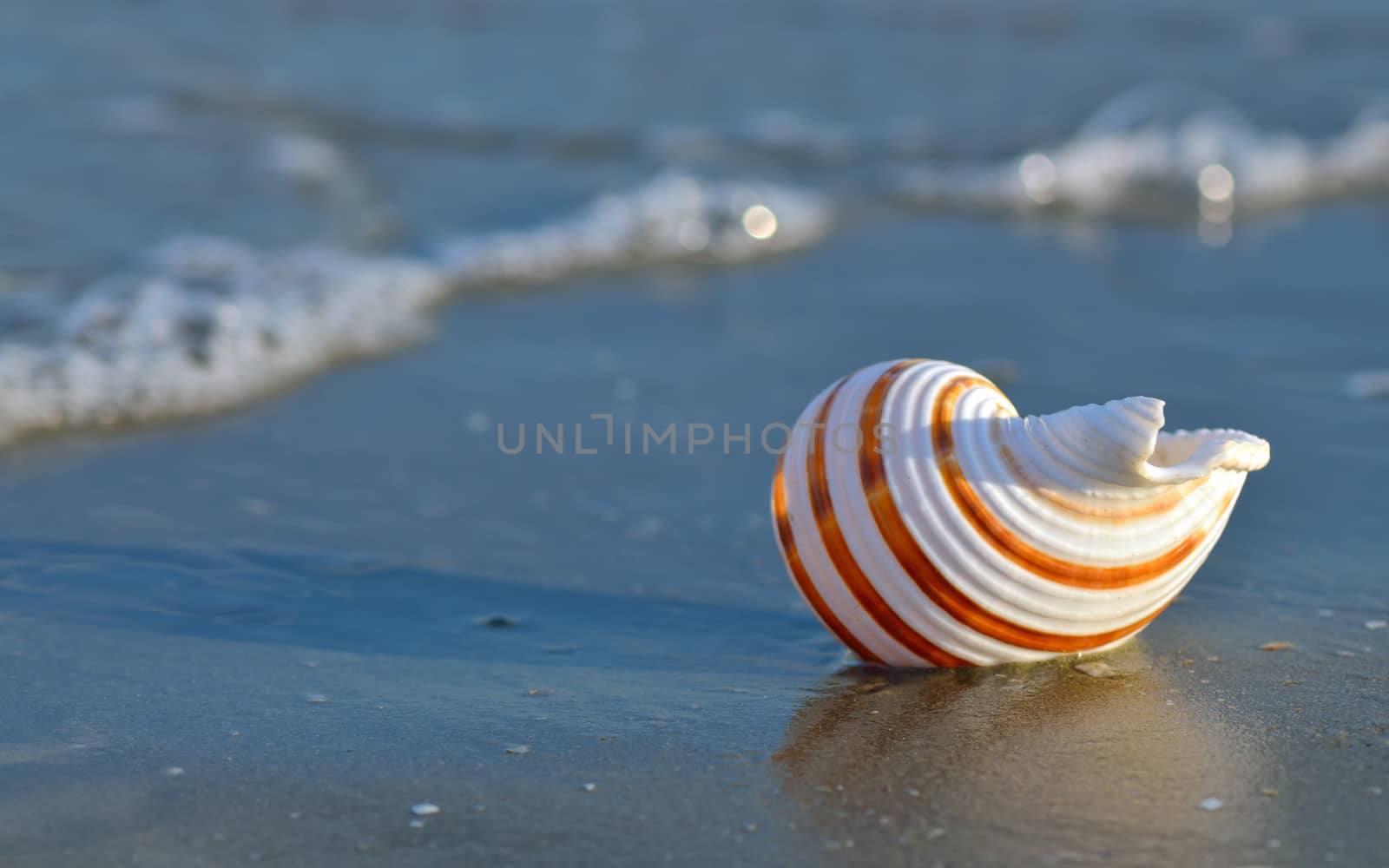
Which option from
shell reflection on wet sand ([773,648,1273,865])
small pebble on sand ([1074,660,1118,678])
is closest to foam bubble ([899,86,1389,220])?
small pebble on sand ([1074,660,1118,678])

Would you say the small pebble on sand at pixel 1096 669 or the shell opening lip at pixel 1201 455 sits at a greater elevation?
the shell opening lip at pixel 1201 455

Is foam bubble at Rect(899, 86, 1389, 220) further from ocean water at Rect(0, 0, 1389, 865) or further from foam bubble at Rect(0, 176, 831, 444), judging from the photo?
foam bubble at Rect(0, 176, 831, 444)

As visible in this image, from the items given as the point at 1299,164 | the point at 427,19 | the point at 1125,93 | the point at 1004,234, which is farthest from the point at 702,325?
the point at 427,19

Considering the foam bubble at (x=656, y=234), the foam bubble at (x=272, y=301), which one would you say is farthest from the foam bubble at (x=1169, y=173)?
the foam bubble at (x=272, y=301)

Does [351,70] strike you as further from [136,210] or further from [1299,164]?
[1299,164]

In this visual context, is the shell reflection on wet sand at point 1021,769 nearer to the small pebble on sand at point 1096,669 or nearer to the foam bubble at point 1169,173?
the small pebble on sand at point 1096,669

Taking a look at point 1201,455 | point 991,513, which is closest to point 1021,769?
point 991,513

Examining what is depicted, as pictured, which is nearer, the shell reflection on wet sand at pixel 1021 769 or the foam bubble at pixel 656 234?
the shell reflection on wet sand at pixel 1021 769

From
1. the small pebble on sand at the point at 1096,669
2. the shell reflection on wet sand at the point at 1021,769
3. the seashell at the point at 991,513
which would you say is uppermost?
the seashell at the point at 991,513

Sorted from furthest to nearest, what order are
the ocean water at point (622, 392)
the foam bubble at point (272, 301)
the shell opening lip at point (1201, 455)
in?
the foam bubble at point (272, 301)
the shell opening lip at point (1201, 455)
the ocean water at point (622, 392)
